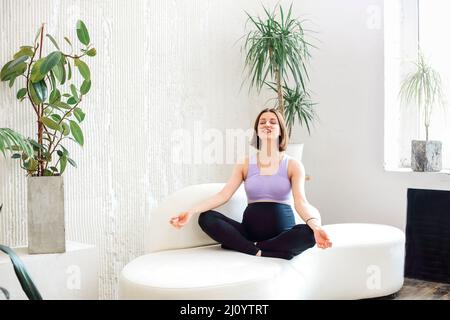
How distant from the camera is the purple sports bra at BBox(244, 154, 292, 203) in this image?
294cm

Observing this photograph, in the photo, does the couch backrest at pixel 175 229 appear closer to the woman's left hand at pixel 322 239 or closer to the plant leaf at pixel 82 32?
the woman's left hand at pixel 322 239

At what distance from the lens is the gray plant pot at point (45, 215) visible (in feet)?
8.75

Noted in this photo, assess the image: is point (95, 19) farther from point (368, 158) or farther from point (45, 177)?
point (368, 158)

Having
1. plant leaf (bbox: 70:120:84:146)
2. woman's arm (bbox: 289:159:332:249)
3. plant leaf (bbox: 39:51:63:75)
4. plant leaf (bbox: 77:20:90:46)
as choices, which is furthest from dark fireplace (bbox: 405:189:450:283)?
plant leaf (bbox: 39:51:63:75)

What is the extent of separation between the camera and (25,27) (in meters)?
2.97

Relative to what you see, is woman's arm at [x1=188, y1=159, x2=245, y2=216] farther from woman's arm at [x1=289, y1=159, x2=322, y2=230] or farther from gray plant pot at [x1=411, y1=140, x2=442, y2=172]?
gray plant pot at [x1=411, y1=140, x2=442, y2=172]

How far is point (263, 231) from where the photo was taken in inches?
113

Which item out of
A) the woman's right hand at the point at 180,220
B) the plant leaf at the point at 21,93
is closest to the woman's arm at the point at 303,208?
the woman's right hand at the point at 180,220

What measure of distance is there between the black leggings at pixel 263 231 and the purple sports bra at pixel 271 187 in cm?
4

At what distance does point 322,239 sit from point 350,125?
6.08 ft

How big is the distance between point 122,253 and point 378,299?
156cm

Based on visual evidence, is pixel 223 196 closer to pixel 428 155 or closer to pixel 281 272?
pixel 281 272

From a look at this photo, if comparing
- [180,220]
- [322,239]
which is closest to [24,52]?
[180,220]

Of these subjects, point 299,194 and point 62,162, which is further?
point 299,194
